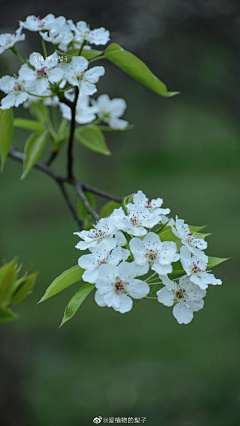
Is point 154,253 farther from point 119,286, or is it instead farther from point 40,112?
point 40,112

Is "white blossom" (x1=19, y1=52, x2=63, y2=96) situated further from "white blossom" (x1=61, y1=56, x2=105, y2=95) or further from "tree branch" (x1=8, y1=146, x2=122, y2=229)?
"tree branch" (x1=8, y1=146, x2=122, y2=229)

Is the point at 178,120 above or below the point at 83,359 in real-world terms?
above

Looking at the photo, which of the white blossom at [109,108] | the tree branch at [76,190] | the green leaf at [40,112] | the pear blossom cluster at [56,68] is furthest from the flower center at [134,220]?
the white blossom at [109,108]

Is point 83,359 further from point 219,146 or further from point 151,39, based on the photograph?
point 219,146

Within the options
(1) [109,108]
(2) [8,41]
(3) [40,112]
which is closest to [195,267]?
(2) [8,41]

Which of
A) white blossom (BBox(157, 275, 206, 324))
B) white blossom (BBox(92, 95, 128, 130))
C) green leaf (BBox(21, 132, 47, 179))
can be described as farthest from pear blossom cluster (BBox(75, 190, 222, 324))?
white blossom (BBox(92, 95, 128, 130))

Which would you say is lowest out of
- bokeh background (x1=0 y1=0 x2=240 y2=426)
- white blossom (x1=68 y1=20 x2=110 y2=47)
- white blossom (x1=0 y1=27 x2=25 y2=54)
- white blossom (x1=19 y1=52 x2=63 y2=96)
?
bokeh background (x1=0 y1=0 x2=240 y2=426)

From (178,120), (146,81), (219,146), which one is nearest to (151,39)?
(146,81)
